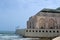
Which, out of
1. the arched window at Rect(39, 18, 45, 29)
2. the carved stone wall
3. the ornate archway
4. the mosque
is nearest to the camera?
the mosque

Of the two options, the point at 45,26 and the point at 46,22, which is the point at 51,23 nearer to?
the point at 46,22

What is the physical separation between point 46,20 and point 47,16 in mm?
1393

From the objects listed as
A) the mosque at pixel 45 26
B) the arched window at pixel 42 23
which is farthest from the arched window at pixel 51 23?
the arched window at pixel 42 23

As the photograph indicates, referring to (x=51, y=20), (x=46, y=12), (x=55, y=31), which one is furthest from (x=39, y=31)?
(x=46, y=12)

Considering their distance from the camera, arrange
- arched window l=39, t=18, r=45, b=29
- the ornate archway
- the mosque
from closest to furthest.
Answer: the mosque < arched window l=39, t=18, r=45, b=29 < the ornate archway

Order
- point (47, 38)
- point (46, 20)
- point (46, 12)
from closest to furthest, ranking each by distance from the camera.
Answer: point (47, 38) → point (46, 20) → point (46, 12)

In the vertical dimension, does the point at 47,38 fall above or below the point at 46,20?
below

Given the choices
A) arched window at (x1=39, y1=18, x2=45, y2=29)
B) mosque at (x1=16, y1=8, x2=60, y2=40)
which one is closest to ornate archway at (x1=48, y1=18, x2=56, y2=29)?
mosque at (x1=16, y1=8, x2=60, y2=40)

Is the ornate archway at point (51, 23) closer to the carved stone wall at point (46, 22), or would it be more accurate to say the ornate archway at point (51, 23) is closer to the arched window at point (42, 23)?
the carved stone wall at point (46, 22)

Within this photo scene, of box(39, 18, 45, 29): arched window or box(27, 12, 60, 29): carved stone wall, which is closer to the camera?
box(27, 12, 60, 29): carved stone wall

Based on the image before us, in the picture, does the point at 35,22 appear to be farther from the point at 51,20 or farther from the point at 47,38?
the point at 47,38

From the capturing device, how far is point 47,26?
55.1 meters

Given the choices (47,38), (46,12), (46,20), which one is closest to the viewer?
(47,38)

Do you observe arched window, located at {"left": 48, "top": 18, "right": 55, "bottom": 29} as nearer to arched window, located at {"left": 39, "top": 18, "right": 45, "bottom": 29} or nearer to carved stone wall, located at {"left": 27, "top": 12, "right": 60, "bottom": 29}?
carved stone wall, located at {"left": 27, "top": 12, "right": 60, "bottom": 29}
